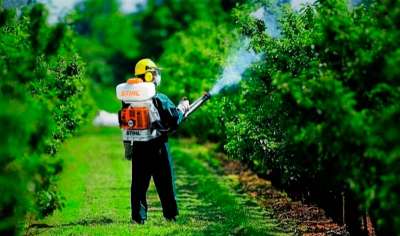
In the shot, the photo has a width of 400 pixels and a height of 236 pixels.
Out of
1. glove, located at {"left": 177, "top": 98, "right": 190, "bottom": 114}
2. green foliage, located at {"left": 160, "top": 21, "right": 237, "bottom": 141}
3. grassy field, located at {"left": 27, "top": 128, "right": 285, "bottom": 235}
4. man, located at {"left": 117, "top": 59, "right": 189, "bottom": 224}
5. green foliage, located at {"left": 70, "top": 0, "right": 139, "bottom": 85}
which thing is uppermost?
green foliage, located at {"left": 70, "top": 0, "right": 139, "bottom": 85}

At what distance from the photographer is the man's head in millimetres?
14538

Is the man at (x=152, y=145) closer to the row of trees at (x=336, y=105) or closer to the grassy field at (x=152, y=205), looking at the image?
the grassy field at (x=152, y=205)

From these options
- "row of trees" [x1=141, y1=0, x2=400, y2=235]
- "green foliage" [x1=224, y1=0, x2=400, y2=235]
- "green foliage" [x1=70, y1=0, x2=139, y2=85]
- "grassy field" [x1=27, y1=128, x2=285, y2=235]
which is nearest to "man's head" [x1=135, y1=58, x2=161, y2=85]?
"row of trees" [x1=141, y1=0, x2=400, y2=235]

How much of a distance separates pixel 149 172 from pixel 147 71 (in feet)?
4.88

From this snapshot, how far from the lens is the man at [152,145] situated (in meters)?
14.2

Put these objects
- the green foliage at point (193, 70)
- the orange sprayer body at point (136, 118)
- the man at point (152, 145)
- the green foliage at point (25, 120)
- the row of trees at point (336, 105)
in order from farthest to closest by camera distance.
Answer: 1. the green foliage at point (193, 70)
2. the man at point (152, 145)
3. the orange sprayer body at point (136, 118)
4. the row of trees at point (336, 105)
5. the green foliage at point (25, 120)

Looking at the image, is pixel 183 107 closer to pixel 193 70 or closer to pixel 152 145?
pixel 152 145

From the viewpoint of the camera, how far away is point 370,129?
998 cm

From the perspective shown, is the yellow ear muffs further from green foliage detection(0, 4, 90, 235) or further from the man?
green foliage detection(0, 4, 90, 235)

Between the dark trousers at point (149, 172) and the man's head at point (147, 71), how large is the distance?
93cm

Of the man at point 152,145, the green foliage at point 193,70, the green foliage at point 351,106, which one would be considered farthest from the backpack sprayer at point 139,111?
the green foliage at point 193,70

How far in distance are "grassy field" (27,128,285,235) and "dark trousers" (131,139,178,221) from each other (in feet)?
1.12

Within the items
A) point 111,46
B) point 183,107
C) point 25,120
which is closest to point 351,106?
point 25,120

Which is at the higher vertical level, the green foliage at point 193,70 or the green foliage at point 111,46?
the green foliage at point 111,46
